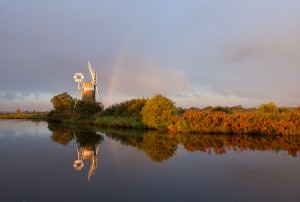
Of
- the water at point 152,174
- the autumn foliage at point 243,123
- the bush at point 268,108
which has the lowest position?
the water at point 152,174

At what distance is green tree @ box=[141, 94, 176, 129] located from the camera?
34.1 metres

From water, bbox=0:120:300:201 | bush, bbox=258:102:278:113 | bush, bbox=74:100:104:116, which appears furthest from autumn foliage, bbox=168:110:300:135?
bush, bbox=74:100:104:116

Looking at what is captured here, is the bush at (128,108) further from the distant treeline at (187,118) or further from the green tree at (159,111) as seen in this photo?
the green tree at (159,111)

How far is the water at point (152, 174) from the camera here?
939cm

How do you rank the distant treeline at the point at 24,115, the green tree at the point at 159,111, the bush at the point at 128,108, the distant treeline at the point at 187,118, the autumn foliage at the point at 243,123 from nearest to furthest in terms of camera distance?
the autumn foliage at the point at 243,123 → the distant treeline at the point at 187,118 → the green tree at the point at 159,111 → the bush at the point at 128,108 → the distant treeline at the point at 24,115

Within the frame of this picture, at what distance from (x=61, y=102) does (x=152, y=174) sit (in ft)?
204

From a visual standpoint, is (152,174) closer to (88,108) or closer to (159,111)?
(159,111)

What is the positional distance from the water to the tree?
5069cm

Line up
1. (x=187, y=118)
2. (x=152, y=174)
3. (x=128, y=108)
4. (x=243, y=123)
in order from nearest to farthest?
(x=152, y=174) → (x=243, y=123) → (x=187, y=118) → (x=128, y=108)

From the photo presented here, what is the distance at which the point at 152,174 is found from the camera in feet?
40.0

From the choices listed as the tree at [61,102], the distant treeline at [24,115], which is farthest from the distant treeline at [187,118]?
the distant treeline at [24,115]

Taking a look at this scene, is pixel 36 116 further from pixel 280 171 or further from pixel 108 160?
pixel 280 171

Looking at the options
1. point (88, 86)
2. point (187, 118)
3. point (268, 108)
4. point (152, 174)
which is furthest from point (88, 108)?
point (152, 174)

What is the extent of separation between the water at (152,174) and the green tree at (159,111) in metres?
14.4
